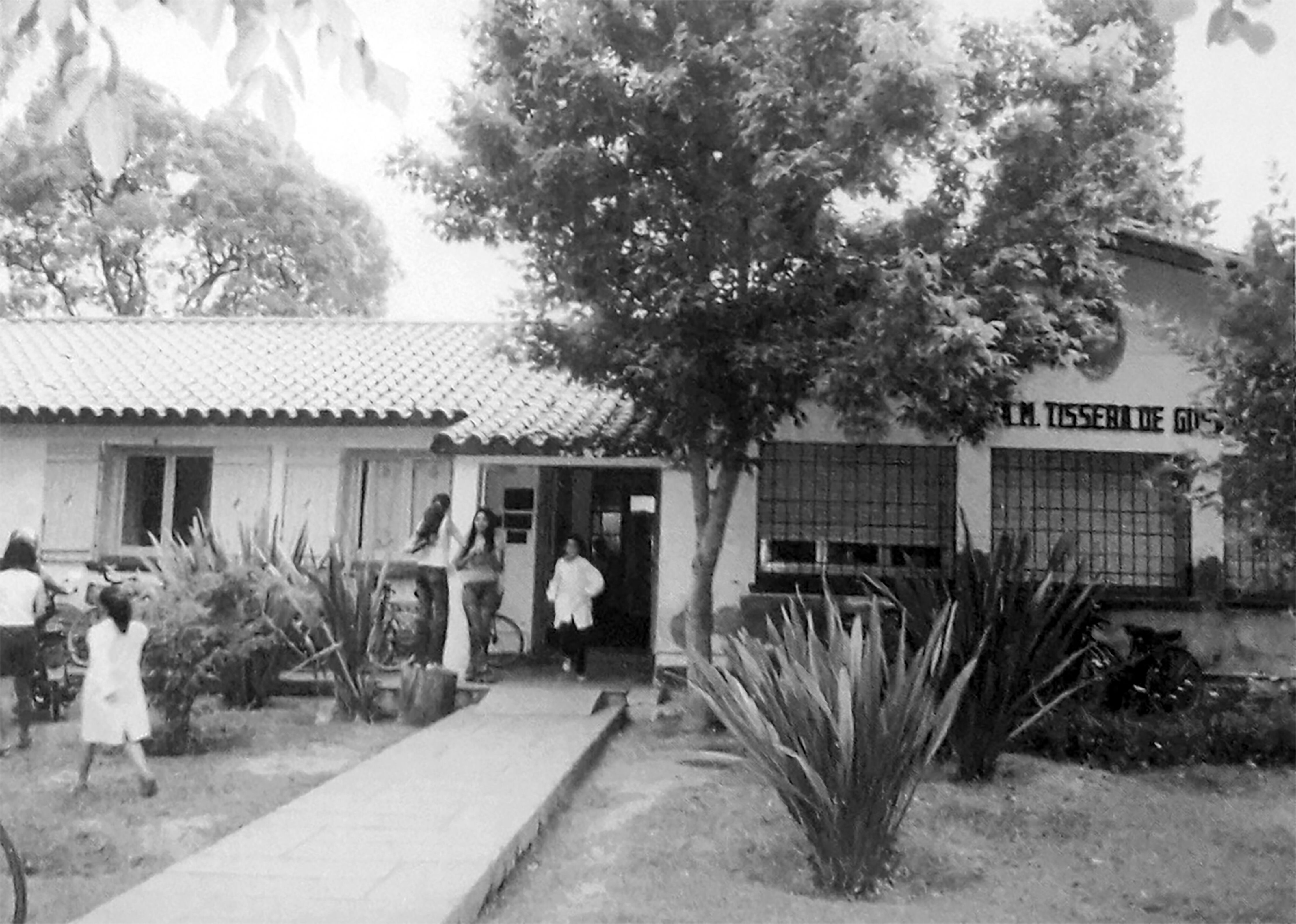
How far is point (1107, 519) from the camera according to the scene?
926cm

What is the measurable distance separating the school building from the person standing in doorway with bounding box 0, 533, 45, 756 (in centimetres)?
166

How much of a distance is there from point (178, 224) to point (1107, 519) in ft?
24.4

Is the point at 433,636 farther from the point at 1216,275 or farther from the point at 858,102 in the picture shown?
the point at 1216,275

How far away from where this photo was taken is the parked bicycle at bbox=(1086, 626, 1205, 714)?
27.3 ft

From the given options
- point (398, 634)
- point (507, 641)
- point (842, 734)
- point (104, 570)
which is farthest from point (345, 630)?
point (842, 734)

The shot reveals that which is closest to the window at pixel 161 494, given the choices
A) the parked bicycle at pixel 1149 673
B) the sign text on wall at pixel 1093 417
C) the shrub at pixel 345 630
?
the shrub at pixel 345 630

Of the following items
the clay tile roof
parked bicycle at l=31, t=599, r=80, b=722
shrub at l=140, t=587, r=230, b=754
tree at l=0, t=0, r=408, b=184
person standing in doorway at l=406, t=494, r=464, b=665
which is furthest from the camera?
person standing in doorway at l=406, t=494, r=464, b=665

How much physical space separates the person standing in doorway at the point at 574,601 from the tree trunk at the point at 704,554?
60.6 inches

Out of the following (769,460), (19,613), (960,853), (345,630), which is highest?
(769,460)

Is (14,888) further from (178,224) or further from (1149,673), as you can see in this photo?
(1149,673)

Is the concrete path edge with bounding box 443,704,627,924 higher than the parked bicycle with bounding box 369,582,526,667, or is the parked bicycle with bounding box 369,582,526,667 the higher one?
the parked bicycle with bounding box 369,582,526,667

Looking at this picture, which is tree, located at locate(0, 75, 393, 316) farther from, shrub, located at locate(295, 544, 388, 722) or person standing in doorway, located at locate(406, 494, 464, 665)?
person standing in doorway, located at locate(406, 494, 464, 665)

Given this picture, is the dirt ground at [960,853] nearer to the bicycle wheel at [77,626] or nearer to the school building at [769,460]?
the school building at [769,460]

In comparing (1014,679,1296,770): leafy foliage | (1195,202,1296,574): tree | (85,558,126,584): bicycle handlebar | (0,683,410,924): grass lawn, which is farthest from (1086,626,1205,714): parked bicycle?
(85,558,126,584): bicycle handlebar
